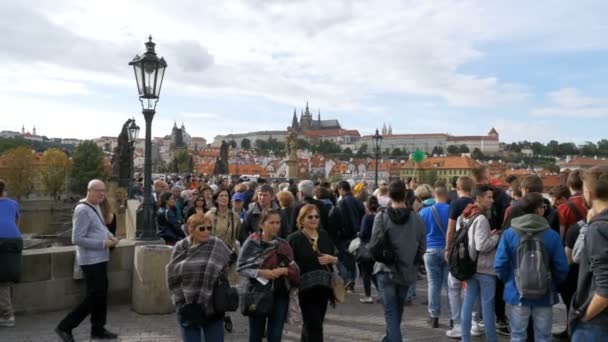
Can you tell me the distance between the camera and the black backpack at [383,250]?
16.5 feet

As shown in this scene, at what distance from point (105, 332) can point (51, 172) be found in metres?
75.1

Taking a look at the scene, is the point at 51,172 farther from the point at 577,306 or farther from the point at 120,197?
the point at 577,306

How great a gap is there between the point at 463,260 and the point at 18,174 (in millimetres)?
74081

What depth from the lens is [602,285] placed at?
3.10 metres

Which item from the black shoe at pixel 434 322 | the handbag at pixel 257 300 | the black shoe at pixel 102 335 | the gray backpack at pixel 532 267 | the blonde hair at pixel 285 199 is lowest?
the black shoe at pixel 434 322

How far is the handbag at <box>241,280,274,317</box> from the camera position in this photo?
430cm

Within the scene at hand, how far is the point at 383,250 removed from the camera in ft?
16.5

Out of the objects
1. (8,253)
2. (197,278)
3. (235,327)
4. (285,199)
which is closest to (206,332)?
(197,278)

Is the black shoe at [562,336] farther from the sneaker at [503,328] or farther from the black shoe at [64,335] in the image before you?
the black shoe at [64,335]

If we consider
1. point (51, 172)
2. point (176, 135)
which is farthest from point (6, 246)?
point (176, 135)

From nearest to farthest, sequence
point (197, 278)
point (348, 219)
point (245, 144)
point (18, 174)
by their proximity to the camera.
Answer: point (197, 278) < point (348, 219) < point (18, 174) < point (245, 144)

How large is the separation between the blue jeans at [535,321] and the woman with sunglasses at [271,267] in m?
1.95

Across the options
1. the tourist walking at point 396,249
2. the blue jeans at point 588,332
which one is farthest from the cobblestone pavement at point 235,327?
the blue jeans at point 588,332

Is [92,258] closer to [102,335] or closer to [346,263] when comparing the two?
[102,335]
